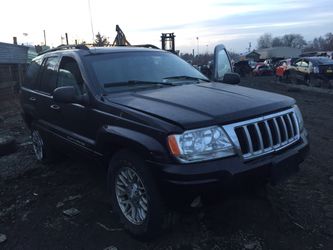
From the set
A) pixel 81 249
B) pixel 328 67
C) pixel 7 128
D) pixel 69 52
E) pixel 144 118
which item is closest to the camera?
pixel 144 118

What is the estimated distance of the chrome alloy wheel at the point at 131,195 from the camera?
364cm

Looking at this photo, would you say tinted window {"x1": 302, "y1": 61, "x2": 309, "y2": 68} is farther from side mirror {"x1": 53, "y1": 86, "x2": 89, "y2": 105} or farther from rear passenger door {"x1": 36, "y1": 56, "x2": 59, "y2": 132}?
side mirror {"x1": 53, "y1": 86, "x2": 89, "y2": 105}

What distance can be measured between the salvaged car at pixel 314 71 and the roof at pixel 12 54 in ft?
51.4

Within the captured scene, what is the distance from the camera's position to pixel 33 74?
6.18 meters

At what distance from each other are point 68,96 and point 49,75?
4.83 feet

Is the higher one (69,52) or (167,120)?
(69,52)

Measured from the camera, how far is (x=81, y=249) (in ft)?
12.1

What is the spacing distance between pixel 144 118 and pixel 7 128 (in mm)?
8174

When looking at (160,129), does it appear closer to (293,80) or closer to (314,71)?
(314,71)

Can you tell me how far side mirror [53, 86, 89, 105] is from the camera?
425 cm

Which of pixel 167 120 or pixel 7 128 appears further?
pixel 7 128

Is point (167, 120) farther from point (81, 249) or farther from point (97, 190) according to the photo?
point (97, 190)

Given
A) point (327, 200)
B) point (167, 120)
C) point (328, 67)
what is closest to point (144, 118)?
point (167, 120)

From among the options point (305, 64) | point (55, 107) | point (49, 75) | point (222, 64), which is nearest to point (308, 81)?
point (305, 64)
